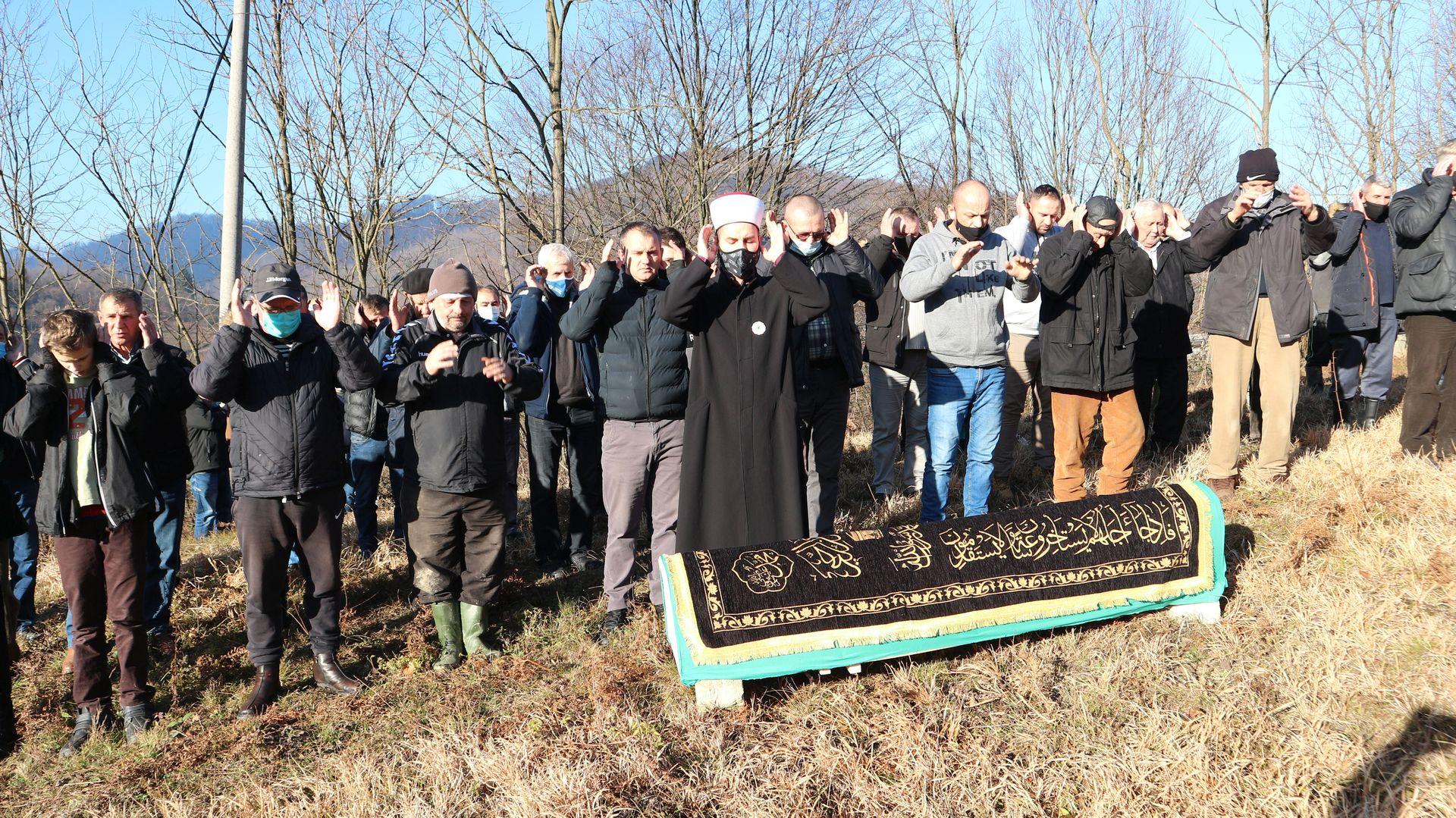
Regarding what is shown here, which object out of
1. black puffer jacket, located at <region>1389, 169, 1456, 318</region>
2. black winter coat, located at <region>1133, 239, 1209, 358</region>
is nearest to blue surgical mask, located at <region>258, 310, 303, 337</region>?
black winter coat, located at <region>1133, 239, 1209, 358</region>

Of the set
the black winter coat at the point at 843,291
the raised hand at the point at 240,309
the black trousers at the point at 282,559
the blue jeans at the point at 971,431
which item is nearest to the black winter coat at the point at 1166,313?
the blue jeans at the point at 971,431

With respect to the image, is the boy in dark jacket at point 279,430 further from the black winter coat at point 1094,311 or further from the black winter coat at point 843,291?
the black winter coat at point 1094,311

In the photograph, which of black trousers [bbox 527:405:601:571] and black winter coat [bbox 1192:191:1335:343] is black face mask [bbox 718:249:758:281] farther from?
black winter coat [bbox 1192:191:1335:343]

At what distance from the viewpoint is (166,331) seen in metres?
11.7

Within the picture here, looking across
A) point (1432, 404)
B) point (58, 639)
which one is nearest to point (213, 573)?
point (58, 639)

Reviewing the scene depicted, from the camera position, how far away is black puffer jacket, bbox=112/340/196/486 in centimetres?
475

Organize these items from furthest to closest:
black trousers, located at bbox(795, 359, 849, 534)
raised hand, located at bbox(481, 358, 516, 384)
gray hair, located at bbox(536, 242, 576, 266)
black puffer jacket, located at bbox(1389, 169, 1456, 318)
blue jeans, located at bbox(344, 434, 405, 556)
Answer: blue jeans, located at bbox(344, 434, 405, 556) < gray hair, located at bbox(536, 242, 576, 266) < black puffer jacket, located at bbox(1389, 169, 1456, 318) < black trousers, located at bbox(795, 359, 849, 534) < raised hand, located at bbox(481, 358, 516, 384)

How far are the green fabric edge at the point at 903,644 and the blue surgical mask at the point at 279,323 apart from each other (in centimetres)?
215

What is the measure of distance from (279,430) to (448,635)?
136cm

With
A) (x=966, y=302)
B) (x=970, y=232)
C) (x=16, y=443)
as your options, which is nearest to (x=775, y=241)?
(x=970, y=232)

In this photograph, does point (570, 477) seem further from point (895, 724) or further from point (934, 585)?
point (895, 724)

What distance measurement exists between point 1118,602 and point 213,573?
233 inches

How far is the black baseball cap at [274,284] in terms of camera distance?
4496mm

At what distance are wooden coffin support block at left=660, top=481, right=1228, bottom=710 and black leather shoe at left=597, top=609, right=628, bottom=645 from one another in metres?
0.90
